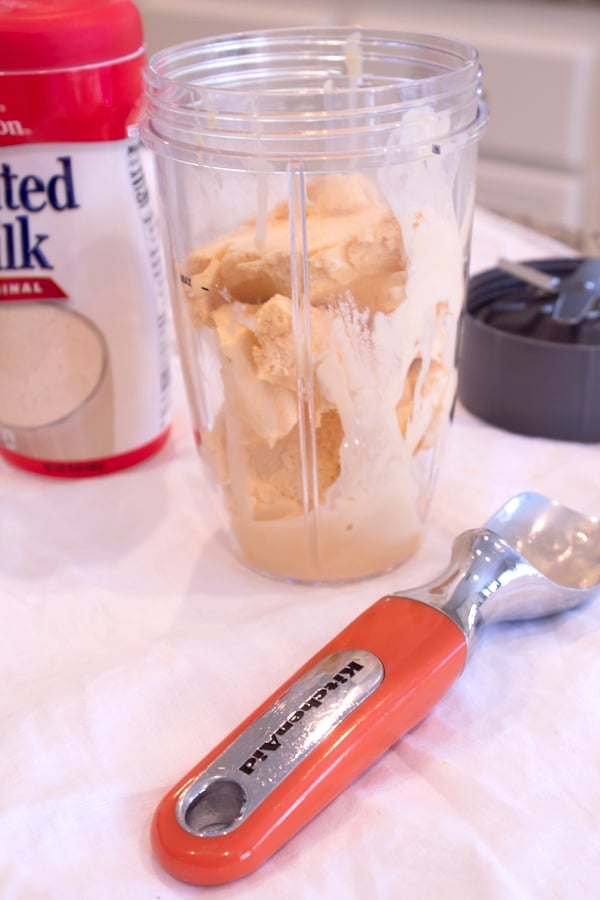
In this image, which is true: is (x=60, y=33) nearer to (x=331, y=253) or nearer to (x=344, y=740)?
(x=331, y=253)

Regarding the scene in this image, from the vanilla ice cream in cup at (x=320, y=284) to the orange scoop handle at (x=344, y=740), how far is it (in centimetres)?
8

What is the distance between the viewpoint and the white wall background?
1.17 m

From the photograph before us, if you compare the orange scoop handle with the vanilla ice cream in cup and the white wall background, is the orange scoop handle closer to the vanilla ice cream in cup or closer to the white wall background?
the vanilla ice cream in cup

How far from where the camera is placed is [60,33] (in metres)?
0.40

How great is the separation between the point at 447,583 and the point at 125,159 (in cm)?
25

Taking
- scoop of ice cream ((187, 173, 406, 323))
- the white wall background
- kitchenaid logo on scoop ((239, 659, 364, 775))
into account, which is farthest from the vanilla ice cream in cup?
the white wall background

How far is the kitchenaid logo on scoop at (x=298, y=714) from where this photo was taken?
0.28 meters

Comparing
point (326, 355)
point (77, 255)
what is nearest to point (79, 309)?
point (77, 255)

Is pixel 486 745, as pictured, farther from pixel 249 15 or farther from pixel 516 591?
pixel 249 15

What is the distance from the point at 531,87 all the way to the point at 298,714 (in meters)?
1.10

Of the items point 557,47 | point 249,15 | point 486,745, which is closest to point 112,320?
point 486,745

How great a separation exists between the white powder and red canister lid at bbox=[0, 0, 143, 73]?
0.36 ft

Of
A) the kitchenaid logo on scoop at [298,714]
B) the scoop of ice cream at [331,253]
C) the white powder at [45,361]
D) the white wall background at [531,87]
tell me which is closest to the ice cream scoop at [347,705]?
the kitchenaid logo on scoop at [298,714]

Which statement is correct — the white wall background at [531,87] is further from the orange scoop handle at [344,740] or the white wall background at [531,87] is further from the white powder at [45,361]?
the orange scoop handle at [344,740]
